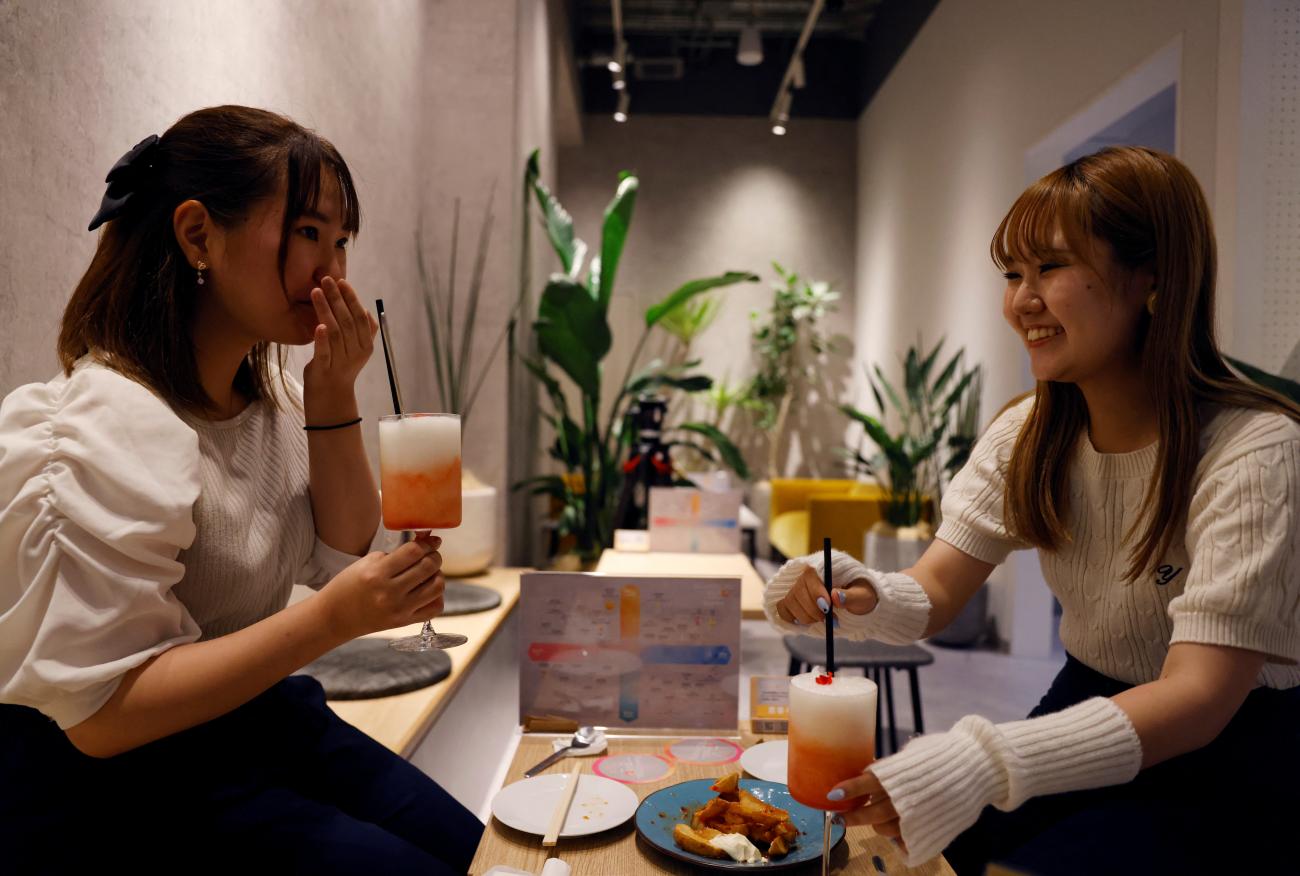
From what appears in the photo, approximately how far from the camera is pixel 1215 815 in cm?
121

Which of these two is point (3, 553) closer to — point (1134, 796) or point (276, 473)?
point (276, 473)

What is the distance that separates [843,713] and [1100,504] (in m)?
0.72

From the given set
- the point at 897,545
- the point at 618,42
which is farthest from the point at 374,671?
the point at 618,42

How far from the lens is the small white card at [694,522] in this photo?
340cm

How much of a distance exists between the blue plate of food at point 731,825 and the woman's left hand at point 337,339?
77 cm

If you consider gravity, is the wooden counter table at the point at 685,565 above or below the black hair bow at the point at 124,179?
below

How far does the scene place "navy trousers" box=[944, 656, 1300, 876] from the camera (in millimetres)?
1155

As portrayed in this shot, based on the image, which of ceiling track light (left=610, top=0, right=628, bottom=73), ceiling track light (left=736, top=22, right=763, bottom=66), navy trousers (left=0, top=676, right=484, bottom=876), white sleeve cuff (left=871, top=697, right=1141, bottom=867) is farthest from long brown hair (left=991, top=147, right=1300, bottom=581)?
ceiling track light (left=736, top=22, right=763, bottom=66)

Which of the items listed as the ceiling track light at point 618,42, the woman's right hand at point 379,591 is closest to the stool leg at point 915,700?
the woman's right hand at point 379,591

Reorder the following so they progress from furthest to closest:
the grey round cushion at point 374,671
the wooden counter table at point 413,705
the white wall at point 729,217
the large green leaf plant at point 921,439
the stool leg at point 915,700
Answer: the white wall at point 729,217, the large green leaf plant at point 921,439, the stool leg at point 915,700, the grey round cushion at point 374,671, the wooden counter table at point 413,705

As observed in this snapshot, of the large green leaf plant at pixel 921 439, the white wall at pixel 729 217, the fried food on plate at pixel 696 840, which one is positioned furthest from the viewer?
the white wall at pixel 729 217

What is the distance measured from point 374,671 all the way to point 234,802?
3.38 feet

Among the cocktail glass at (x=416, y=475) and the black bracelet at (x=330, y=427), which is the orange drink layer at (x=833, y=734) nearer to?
the cocktail glass at (x=416, y=475)

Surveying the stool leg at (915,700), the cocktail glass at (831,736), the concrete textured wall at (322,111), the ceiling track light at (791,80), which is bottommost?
the stool leg at (915,700)
